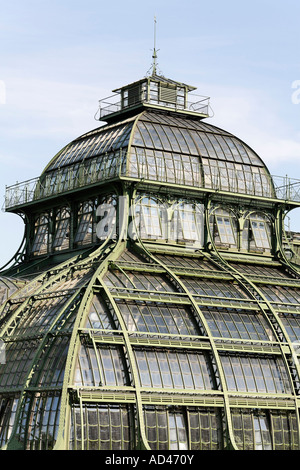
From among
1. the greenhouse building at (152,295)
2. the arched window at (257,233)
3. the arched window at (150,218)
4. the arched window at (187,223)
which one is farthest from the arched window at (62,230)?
the arched window at (257,233)

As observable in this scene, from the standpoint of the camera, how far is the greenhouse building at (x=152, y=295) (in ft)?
256

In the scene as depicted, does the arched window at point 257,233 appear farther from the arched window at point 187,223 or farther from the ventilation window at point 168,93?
the ventilation window at point 168,93

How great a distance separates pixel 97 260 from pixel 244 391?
15340 mm

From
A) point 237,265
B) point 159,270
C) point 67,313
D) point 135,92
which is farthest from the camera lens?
point 135,92

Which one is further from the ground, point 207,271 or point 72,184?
point 72,184

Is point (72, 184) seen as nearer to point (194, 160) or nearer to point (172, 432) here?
point (194, 160)

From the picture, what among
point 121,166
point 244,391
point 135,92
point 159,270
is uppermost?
point 135,92

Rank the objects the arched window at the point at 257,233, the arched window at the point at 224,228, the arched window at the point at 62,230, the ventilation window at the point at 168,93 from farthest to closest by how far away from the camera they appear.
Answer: the ventilation window at the point at 168,93 < the arched window at the point at 257,233 < the arched window at the point at 62,230 < the arched window at the point at 224,228

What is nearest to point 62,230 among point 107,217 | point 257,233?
Result: point 107,217

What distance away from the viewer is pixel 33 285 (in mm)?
90438

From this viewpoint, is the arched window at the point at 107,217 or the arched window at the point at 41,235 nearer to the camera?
the arched window at the point at 107,217

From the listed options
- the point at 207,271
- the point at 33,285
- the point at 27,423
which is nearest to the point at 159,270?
the point at 207,271

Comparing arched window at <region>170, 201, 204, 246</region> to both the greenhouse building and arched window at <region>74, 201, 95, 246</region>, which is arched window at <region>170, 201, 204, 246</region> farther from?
arched window at <region>74, 201, 95, 246</region>
